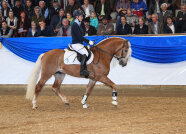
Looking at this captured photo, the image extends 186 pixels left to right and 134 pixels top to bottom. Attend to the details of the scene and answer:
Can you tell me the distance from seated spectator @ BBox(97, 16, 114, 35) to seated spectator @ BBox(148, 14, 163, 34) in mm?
1259

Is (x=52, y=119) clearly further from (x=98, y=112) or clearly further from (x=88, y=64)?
(x=88, y=64)

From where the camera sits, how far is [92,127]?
286 inches

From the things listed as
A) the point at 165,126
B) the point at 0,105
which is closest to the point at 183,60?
the point at 165,126

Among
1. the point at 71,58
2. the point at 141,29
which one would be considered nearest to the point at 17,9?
the point at 141,29

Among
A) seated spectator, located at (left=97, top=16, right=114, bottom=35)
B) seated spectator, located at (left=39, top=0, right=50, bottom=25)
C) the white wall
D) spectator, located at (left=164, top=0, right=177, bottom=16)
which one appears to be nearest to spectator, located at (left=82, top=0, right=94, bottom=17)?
seated spectator, located at (left=39, top=0, right=50, bottom=25)

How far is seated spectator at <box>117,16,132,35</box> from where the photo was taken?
12.8m

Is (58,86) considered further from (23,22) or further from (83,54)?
(23,22)

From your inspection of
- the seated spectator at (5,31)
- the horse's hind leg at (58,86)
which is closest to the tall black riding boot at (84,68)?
the horse's hind leg at (58,86)

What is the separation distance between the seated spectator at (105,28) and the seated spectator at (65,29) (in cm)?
102

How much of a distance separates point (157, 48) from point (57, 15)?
166 inches

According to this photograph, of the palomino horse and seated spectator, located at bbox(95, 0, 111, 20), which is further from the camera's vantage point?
seated spectator, located at bbox(95, 0, 111, 20)

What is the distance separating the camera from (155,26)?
12.8 metres

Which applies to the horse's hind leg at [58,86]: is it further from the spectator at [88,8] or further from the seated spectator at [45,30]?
the spectator at [88,8]

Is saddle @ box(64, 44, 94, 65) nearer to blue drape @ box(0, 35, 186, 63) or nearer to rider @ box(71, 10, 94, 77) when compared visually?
rider @ box(71, 10, 94, 77)
